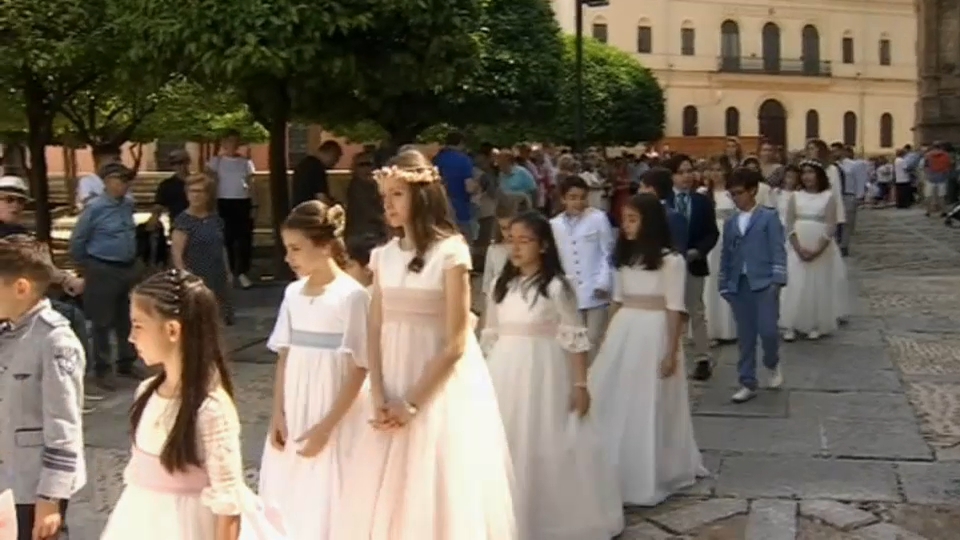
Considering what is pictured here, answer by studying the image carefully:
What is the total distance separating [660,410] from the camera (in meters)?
7.88

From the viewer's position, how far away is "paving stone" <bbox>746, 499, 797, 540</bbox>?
7.29 metres

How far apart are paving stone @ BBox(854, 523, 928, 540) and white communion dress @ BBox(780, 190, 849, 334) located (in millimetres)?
6270

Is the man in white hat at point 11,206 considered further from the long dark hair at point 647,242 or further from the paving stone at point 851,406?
the paving stone at point 851,406

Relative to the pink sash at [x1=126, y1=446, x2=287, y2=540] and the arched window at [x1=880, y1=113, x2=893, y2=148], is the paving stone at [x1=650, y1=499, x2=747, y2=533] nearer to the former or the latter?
the pink sash at [x1=126, y1=446, x2=287, y2=540]

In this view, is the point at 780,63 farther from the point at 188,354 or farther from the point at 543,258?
the point at 188,354

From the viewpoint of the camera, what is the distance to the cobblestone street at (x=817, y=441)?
7.52 meters

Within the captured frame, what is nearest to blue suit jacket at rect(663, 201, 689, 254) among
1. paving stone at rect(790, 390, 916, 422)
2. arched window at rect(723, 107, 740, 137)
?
paving stone at rect(790, 390, 916, 422)

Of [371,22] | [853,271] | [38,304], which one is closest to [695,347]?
[371,22]

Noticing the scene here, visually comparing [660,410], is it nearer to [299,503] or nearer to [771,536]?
[771,536]

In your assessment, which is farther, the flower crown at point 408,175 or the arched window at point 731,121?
the arched window at point 731,121

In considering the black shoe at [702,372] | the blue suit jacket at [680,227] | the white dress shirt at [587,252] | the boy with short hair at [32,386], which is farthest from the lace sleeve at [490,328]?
the black shoe at [702,372]

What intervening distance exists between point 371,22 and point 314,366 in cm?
905

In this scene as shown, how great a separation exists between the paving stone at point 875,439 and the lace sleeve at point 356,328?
414 cm

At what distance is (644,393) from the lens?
25.7 feet
